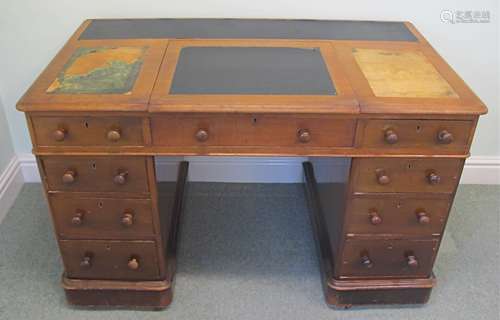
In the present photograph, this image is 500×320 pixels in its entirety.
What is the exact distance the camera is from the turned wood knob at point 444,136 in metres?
1.25

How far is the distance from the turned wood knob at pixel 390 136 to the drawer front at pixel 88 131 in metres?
0.63

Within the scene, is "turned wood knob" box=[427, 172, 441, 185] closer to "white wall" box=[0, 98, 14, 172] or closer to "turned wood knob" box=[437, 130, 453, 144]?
"turned wood knob" box=[437, 130, 453, 144]

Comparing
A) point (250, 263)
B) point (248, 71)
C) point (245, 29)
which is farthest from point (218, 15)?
point (250, 263)

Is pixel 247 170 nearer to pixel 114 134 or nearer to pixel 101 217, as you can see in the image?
pixel 101 217

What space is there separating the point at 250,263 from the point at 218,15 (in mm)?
930

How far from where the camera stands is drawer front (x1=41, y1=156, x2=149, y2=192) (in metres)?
1.30

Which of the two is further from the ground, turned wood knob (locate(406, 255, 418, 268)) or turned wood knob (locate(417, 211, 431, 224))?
turned wood knob (locate(417, 211, 431, 224))

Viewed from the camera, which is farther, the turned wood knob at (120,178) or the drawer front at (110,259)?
the drawer front at (110,259)

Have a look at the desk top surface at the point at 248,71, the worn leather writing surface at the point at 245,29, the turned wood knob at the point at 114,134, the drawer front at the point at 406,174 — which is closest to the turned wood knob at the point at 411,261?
the drawer front at the point at 406,174

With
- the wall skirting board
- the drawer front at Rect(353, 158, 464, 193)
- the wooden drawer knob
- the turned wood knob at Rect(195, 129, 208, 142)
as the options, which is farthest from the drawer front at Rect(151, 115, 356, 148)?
the wall skirting board

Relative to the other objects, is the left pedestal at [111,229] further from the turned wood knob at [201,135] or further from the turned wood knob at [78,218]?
the turned wood knob at [201,135]

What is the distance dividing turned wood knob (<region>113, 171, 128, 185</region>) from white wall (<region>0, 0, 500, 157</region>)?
741 millimetres

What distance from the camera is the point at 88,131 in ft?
4.08

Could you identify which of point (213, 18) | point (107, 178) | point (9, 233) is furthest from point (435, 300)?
point (9, 233)
